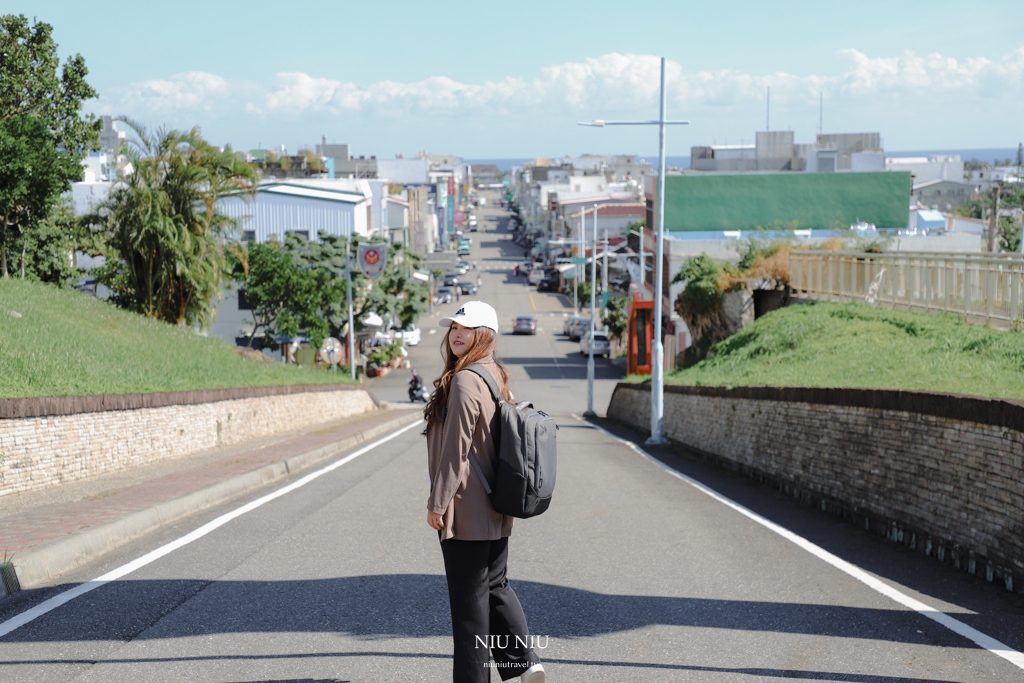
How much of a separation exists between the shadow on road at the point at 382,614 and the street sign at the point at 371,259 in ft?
135

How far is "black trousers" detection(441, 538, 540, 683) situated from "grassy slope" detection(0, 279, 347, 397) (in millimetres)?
7231

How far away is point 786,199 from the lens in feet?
188

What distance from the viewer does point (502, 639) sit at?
4969mm

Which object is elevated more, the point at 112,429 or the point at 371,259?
the point at 371,259

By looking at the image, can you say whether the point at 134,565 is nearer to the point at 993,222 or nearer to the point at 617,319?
the point at 993,222

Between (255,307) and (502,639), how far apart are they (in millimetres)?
46295

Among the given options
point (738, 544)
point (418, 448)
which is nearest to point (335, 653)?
point (738, 544)

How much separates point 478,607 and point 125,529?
4.51 m

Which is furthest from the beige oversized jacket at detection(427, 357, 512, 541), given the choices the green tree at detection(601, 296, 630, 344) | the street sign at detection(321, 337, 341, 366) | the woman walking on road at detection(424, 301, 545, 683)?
the green tree at detection(601, 296, 630, 344)

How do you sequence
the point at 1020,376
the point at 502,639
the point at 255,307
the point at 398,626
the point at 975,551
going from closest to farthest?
the point at 502,639 → the point at 398,626 → the point at 975,551 → the point at 1020,376 → the point at 255,307

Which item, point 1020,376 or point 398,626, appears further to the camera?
point 1020,376

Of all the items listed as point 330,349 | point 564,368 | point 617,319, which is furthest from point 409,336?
point 330,349

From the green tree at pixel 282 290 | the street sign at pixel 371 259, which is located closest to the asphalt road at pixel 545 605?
the street sign at pixel 371 259

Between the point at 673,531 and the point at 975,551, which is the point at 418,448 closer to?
the point at 673,531
